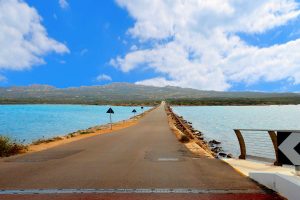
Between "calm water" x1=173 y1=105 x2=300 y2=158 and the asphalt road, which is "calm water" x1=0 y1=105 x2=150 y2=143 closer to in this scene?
"calm water" x1=173 y1=105 x2=300 y2=158

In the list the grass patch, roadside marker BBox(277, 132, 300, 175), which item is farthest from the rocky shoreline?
the grass patch

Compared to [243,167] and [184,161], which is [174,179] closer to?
[243,167]

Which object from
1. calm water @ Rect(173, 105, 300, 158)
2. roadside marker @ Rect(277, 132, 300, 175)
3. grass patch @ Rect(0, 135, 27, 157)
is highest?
roadside marker @ Rect(277, 132, 300, 175)

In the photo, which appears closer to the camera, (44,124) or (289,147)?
(289,147)

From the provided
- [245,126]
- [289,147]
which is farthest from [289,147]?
[245,126]

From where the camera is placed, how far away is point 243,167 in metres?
13.1

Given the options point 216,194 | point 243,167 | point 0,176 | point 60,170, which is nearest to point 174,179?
point 216,194

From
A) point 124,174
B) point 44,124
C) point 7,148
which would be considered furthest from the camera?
point 44,124

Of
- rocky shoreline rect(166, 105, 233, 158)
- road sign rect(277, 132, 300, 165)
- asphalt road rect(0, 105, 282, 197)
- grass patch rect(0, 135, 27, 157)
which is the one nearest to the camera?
road sign rect(277, 132, 300, 165)

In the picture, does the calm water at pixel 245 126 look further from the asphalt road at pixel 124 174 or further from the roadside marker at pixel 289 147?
the roadside marker at pixel 289 147

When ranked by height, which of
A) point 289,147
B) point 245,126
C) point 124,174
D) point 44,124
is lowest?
point 245,126

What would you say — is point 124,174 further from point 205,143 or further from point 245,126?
point 245,126

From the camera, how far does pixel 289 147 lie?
328 inches

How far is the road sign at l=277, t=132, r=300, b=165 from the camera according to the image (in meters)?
8.21
